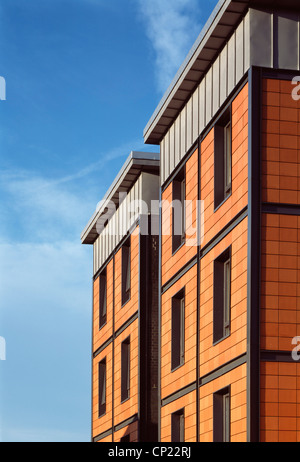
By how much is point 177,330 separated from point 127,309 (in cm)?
730

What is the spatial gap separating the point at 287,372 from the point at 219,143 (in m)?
7.40

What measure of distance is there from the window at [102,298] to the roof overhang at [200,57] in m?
11.7

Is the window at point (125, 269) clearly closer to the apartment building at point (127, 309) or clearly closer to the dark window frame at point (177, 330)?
the apartment building at point (127, 309)

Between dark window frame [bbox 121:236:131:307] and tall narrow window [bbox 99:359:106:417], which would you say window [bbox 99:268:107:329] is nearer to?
tall narrow window [bbox 99:359:106:417]

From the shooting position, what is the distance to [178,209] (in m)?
30.2

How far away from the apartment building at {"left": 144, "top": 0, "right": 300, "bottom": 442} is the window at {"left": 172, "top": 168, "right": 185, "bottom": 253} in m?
0.87

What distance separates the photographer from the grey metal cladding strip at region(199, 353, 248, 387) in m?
22.7

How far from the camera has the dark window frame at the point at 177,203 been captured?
29812 mm

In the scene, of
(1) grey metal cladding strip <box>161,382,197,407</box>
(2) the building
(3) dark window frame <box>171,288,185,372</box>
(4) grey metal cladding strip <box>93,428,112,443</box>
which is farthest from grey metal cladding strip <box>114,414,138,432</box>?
(3) dark window frame <box>171,288,185,372</box>

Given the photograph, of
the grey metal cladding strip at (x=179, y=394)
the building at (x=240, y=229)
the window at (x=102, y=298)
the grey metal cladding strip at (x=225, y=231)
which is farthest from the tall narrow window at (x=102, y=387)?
the grey metal cladding strip at (x=225, y=231)

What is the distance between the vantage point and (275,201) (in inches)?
902

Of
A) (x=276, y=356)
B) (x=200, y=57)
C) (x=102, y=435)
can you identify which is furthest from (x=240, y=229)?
(x=102, y=435)

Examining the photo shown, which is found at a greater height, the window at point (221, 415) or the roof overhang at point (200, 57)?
the roof overhang at point (200, 57)
